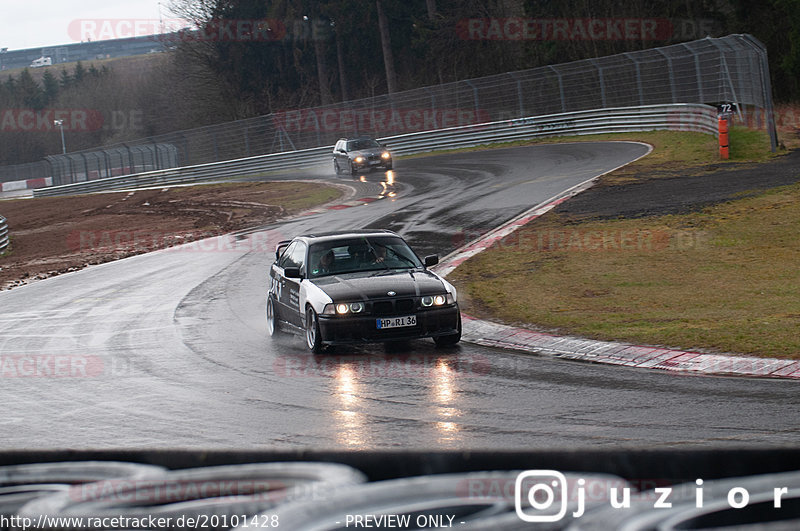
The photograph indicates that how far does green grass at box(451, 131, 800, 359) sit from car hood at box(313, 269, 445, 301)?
1.51 meters

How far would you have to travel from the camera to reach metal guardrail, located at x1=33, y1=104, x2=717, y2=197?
3500 cm

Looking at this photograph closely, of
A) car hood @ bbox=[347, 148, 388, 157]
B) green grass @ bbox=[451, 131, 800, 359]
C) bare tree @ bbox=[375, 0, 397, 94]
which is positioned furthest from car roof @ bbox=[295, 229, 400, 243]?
bare tree @ bbox=[375, 0, 397, 94]

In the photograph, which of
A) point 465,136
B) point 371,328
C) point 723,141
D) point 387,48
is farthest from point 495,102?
point 371,328

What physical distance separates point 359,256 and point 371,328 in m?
1.63

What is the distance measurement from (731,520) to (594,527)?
1.56 ft

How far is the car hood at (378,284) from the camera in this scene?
10.6m

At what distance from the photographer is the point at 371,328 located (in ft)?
34.3

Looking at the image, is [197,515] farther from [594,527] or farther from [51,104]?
[51,104]

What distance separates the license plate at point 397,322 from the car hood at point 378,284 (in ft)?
0.86

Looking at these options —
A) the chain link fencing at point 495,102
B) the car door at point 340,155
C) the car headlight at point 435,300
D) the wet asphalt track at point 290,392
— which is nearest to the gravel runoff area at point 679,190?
the chain link fencing at point 495,102

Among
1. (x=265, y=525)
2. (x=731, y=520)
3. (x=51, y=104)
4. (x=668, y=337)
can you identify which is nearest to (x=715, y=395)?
(x=668, y=337)

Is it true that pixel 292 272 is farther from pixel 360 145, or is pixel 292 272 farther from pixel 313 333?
pixel 360 145

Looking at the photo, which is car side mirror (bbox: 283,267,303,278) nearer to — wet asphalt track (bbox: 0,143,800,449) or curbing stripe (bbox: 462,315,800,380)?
wet asphalt track (bbox: 0,143,800,449)

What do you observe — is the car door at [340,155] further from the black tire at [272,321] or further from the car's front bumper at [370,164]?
the black tire at [272,321]
